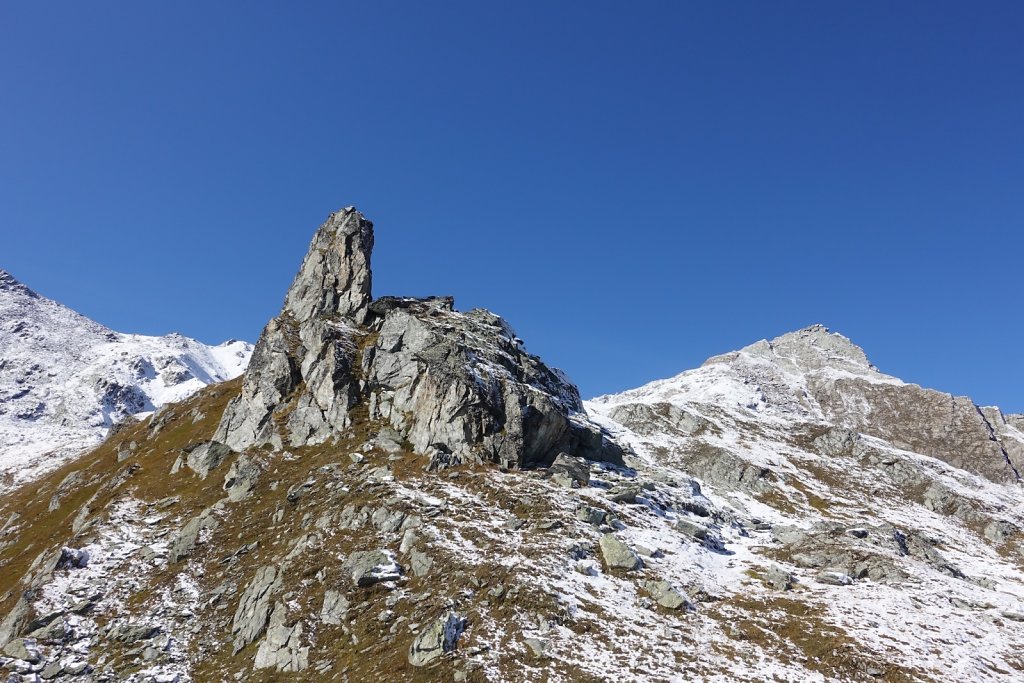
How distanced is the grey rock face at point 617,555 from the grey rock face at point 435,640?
1161 centimetres

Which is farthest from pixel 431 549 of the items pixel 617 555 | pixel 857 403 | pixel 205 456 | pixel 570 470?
pixel 857 403

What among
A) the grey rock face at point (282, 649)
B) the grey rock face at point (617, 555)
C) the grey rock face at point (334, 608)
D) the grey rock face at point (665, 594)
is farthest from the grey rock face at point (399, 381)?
the grey rock face at point (665, 594)

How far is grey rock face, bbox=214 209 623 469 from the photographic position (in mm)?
47844

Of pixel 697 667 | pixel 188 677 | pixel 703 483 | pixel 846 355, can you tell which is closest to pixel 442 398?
pixel 188 677

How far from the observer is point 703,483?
Answer: 7800cm

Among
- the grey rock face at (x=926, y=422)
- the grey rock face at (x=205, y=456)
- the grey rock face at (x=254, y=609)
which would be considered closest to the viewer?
the grey rock face at (x=254, y=609)

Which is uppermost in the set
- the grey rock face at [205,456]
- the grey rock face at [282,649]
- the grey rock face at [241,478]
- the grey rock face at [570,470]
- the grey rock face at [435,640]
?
the grey rock face at [570,470]

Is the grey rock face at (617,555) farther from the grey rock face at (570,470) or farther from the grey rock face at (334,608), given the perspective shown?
the grey rock face at (334,608)

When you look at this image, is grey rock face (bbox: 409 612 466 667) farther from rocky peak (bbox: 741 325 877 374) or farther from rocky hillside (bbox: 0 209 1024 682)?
rocky peak (bbox: 741 325 877 374)

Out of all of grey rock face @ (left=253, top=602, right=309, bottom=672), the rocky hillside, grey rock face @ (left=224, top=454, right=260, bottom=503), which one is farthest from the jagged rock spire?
grey rock face @ (left=253, top=602, right=309, bottom=672)

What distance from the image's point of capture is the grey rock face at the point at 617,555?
33.9m

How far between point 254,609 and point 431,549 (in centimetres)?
1057

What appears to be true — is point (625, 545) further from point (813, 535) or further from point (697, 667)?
point (813, 535)

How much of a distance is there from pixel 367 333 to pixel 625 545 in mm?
39034
